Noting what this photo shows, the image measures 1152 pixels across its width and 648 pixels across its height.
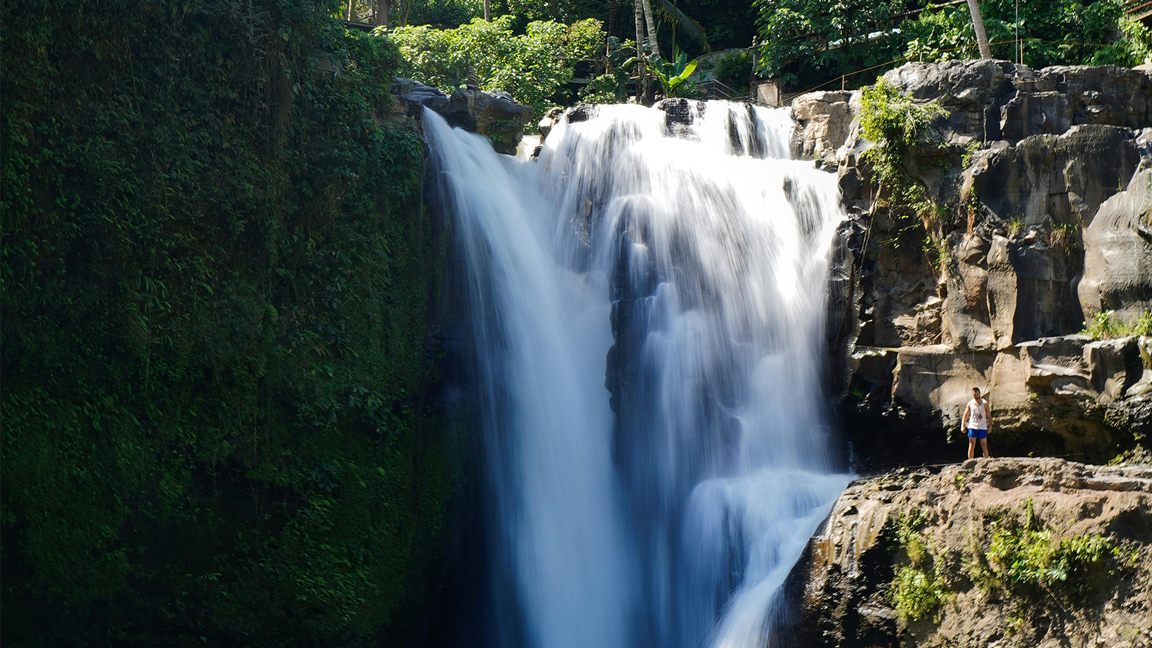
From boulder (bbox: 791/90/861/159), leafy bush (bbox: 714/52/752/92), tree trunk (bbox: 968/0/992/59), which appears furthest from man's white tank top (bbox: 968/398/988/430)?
leafy bush (bbox: 714/52/752/92)

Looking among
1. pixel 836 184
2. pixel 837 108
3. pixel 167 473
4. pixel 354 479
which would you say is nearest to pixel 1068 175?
pixel 836 184

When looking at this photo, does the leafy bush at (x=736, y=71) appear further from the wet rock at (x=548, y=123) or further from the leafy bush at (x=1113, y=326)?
the leafy bush at (x=1113, y=326)

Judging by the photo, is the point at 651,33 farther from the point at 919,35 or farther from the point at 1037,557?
the point at 1037,557

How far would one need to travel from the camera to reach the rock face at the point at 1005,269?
11.2 m

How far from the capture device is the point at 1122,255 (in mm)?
11242

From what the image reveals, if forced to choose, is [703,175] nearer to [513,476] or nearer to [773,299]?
[773,299]

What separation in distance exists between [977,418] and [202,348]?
9934mm

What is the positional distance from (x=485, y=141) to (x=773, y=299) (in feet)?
19.3

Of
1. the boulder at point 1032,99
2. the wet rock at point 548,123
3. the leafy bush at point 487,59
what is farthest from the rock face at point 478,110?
the boulder at point 1032,99

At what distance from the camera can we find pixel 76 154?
9.48m

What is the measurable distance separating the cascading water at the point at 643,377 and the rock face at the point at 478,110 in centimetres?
57

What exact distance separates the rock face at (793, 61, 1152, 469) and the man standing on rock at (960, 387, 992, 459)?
2.34ft

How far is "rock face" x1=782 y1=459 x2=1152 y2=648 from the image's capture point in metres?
7.75

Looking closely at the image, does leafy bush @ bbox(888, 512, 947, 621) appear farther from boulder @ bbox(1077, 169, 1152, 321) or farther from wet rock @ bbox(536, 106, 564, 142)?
wet rock @ bbox(536, 106, 564, 142)
